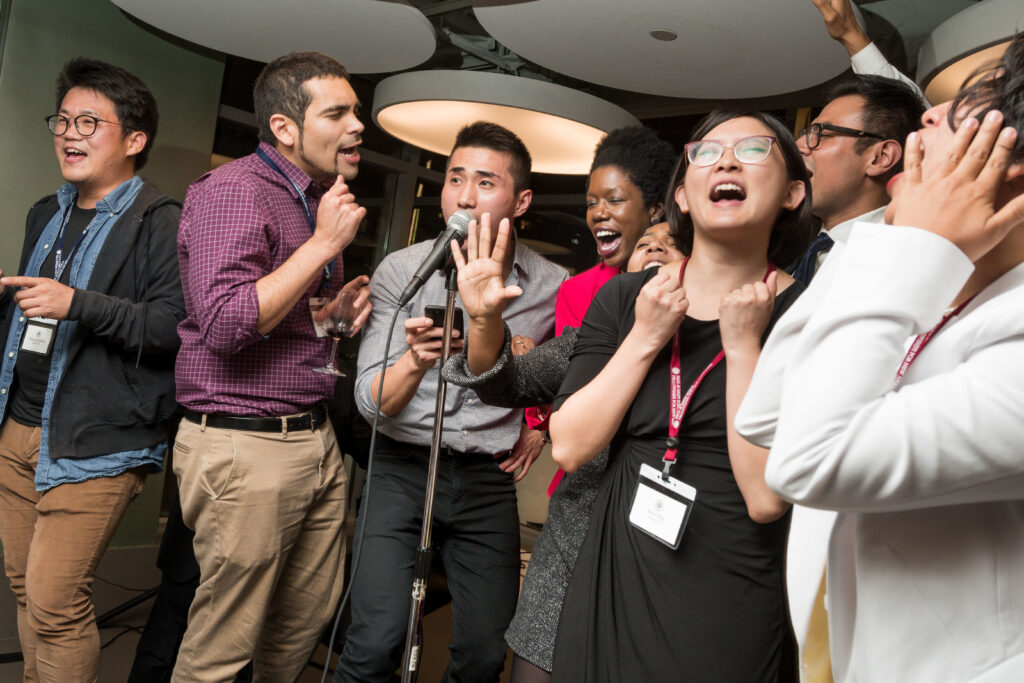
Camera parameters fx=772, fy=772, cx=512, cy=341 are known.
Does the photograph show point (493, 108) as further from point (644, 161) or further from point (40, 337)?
point (40, 337)

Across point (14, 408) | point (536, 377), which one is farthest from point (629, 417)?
point (14, 408)

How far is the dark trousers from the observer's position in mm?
2049

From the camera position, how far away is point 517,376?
5.49ft

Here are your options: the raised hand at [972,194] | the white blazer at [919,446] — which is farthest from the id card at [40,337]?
the raised hand at [972,194]

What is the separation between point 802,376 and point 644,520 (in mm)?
597

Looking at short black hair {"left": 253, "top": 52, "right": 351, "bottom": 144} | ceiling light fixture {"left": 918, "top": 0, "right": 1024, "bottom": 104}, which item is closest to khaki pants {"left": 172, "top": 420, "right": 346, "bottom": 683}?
short black hair {"left": 253, "top": 52, "right": 351, "bottom": 144}

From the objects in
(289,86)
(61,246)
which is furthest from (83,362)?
(289,86)

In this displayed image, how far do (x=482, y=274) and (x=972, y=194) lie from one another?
1.05 m

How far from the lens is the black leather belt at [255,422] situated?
6.89 ft

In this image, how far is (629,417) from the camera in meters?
1.43

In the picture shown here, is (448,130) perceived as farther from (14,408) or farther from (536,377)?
(536,377)

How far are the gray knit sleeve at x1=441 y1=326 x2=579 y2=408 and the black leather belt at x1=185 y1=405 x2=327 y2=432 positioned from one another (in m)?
0.69

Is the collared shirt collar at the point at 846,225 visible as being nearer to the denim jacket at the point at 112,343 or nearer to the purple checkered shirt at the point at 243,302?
the purple checkered shirt at the point at 243,302

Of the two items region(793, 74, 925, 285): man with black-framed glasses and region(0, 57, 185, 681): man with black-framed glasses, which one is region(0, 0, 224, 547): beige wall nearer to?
region(0, 57, 185, 681): man with black-framed glasses
